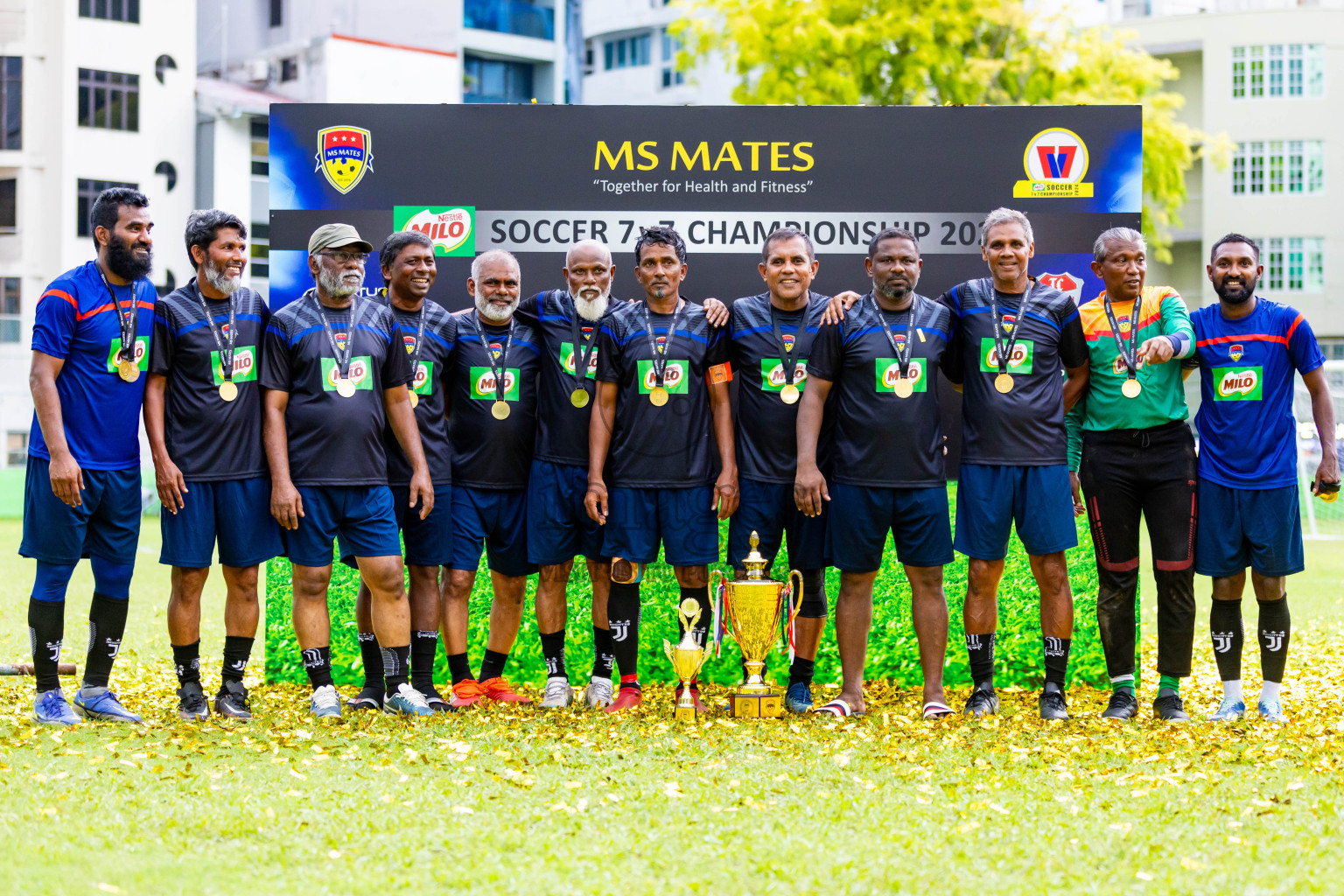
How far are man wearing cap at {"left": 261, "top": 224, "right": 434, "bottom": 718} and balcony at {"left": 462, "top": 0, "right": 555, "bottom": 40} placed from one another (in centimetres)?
2881

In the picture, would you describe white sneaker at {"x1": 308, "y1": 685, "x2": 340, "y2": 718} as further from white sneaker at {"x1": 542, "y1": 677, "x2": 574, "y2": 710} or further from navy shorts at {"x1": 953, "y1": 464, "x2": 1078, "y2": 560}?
navy shorts at {"x1": 953, "y1": 464, "x2": 1078, "y2": 560}

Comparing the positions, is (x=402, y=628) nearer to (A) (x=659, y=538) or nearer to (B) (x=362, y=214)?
(A) (x=659, y=538)

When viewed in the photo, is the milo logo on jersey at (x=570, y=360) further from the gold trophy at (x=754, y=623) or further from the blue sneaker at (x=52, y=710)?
the blue sneaker at (x=52, y=710)

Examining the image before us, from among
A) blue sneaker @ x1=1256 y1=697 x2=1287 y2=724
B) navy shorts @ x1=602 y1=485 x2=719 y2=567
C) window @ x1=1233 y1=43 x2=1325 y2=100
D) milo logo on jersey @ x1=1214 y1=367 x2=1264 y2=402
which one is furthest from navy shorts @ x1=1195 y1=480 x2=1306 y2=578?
window @ x1=1233 y1=43 x2=1325 y2=100

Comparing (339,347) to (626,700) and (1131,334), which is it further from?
(1131,334)

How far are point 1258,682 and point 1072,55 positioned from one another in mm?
14895

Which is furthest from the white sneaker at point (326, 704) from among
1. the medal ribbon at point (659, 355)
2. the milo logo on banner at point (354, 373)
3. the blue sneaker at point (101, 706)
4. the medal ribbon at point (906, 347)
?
the medal ribbon at point (906, 347)

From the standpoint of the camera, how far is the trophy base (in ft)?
20.7

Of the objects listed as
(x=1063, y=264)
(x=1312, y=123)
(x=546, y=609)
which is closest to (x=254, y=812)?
(x=546, y=609)

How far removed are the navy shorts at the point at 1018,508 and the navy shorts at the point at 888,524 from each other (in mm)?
123

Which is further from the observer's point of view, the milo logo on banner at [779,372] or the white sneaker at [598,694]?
the white sneaker at [598,694]

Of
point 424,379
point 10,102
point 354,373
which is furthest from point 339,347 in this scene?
point 10,102

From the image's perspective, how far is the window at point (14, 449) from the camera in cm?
2194

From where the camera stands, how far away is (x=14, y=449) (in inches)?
868
